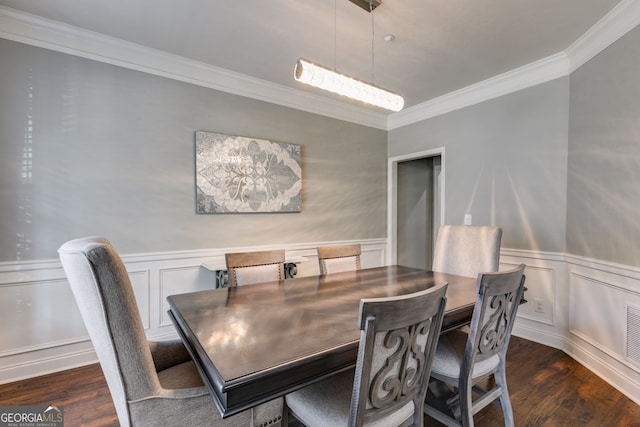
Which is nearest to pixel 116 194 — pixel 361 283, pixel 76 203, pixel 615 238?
pixel 76 203

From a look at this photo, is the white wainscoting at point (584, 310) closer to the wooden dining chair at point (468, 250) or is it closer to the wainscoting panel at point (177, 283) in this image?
the wooden dining chair at point (468, 250)

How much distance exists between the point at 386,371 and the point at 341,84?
4.69 ft

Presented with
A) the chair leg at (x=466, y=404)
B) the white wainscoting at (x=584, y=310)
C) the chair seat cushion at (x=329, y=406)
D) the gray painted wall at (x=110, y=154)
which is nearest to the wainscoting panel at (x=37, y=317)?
the gray painted wall at (x=110, y=154)

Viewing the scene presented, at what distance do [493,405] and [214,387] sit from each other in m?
1.87

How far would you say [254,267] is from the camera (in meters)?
2.07

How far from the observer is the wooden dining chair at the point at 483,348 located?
4.33ft

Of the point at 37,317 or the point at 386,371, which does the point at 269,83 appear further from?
the point at 386,371

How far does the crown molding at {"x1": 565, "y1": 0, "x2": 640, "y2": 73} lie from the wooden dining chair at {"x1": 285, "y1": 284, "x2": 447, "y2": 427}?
2406mm

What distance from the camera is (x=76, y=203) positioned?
2.30 m

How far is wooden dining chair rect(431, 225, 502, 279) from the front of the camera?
218 centimetres

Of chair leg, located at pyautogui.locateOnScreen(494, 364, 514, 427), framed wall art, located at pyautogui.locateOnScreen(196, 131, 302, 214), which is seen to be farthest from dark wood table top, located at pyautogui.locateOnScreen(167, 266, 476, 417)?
framed wall art, located at pyautogui.locateOnScreen(196, 131, 302, 214)

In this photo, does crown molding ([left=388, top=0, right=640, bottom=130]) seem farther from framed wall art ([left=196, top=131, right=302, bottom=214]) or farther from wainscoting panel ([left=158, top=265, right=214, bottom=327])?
wainscoting panel ([left=158, top=265, right=214, bottom=327])

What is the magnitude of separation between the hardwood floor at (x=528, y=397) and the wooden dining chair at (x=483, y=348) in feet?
1.19

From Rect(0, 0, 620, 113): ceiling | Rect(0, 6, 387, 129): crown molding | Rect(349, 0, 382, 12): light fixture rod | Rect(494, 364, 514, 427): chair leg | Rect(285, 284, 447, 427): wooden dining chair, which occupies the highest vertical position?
Rect(0, 0, 620, 113): ceiling
